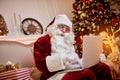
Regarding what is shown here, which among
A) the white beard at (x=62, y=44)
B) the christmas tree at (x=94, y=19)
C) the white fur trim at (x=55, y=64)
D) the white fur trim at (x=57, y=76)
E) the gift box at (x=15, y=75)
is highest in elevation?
the christmas tree at (x=94, y=19)

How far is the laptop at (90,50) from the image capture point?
2.53 meters

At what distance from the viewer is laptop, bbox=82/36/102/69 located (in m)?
2.53

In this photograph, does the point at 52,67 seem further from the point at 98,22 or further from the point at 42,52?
the point at 98,22

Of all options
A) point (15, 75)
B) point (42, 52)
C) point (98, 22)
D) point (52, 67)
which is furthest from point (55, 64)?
point (98, 22)

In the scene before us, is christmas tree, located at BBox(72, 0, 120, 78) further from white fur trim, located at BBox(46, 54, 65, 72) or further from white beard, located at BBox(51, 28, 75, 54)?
white fur trim, located at BBox(46, 54, 65, 72)

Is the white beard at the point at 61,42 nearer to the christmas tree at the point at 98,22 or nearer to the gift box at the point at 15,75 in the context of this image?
the gift box at the point at 15,75

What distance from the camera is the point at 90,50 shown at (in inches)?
99.7

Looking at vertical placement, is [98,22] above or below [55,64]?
above

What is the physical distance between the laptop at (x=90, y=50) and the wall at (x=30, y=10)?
1809 millimetres

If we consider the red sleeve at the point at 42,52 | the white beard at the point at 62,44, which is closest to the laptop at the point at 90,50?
the white beard at the point at 62,44

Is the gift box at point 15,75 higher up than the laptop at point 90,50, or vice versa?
the laptop at point 90,50

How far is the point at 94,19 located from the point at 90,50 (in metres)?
1.77

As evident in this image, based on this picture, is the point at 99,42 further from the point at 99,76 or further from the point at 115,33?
the point at 115,33

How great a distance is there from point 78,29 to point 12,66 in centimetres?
203
